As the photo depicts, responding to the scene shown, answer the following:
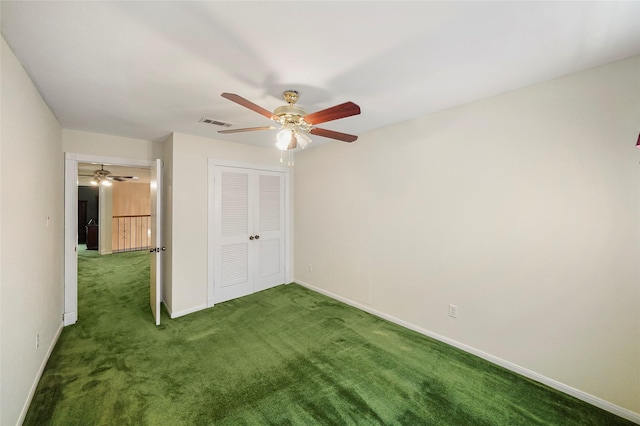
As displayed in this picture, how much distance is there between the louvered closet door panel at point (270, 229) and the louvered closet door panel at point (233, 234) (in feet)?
0.51

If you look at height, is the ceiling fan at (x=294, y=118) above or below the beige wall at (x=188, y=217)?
above

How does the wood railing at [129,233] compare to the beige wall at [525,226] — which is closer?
the beige wall at [525,226]

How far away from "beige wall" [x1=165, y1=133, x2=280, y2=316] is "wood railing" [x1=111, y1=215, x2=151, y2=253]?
5100mm

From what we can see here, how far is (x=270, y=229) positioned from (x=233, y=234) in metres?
0.69

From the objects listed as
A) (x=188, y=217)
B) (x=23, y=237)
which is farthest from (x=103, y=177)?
(x=23, y=237)

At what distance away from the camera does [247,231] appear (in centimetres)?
409

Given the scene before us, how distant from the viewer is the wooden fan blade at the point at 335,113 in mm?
1610

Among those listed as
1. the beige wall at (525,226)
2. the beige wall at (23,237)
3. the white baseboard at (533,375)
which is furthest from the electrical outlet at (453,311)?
the beige wall at (23,237)

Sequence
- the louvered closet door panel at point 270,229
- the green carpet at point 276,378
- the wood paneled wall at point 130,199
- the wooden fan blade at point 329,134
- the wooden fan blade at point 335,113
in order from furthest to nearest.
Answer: the wood paneled wall at point 130,199, the louvered closet door panel at point 270,229, the wooden fan blade at point 329,134, the green carpet at point 276,378, the wooden fan blade at point 335,113

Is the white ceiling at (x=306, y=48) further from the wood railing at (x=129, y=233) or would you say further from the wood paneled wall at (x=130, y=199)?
the wood paneled wall at (x=130, y=199)

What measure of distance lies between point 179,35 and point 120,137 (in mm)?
2844

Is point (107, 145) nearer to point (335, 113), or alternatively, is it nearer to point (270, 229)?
point (270, 229)

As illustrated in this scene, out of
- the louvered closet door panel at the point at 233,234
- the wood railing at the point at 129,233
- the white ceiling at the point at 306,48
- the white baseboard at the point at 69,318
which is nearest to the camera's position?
the white ceiling at the point at 306,48

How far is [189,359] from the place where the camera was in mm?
2404
